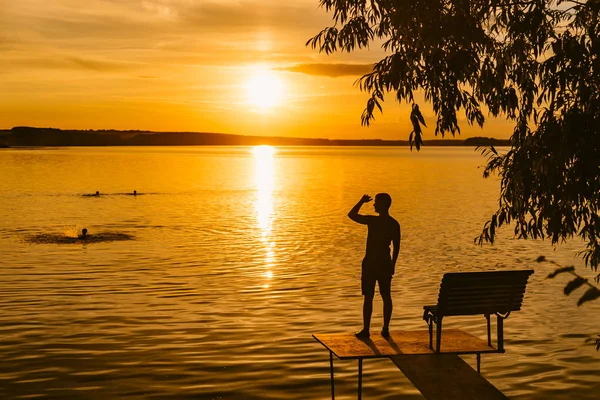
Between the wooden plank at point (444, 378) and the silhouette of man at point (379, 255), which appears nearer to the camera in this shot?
the wooden plank at point (444, 378)

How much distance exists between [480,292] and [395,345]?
1.49 m

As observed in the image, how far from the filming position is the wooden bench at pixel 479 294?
10734 mm

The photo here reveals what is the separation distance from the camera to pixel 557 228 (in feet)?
44.8

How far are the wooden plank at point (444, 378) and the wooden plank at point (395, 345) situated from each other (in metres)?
0.14

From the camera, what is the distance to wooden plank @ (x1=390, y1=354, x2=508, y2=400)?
10320mm

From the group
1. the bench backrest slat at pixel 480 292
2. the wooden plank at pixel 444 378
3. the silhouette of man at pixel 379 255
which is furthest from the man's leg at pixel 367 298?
the bench backrest slat at pixel 480 292

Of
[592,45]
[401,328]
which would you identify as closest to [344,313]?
[401,328]

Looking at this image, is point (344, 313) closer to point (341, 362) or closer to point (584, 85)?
point (341, 362)

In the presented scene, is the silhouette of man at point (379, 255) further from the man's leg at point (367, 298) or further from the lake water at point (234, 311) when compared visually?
the lake water at point (234, 311)

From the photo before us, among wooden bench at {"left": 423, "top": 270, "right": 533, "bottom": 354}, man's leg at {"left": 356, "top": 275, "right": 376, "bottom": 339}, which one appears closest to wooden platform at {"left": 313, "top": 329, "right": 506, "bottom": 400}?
man's leg at {"left": 356, "top": 275, "right": 376, "bottom": 339}

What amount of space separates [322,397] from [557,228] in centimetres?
478

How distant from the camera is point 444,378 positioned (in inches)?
425

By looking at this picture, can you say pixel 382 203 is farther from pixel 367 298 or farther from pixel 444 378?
pixel 444 378

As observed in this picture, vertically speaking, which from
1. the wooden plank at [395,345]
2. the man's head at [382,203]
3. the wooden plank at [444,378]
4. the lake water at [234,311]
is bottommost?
the lake water at [234,311]
